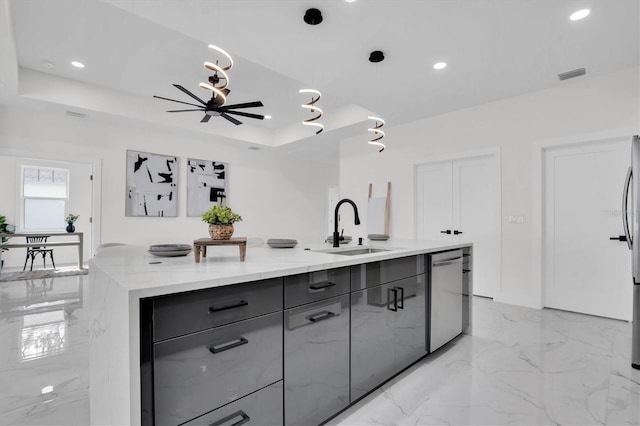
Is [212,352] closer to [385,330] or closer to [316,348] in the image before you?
[316,348]

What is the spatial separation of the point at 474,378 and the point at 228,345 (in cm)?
181

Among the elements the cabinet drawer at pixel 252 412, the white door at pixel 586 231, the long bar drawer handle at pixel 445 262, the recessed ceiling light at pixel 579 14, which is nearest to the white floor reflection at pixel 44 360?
the cabinet drawer at pixel 252 412

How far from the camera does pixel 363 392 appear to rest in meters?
1.76

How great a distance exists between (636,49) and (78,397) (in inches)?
210

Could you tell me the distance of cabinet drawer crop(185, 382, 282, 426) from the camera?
1.13 metres

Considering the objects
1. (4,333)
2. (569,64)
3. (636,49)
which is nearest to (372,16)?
(569,64)

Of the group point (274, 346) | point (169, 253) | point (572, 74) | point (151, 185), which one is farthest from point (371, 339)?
point (151, 185)

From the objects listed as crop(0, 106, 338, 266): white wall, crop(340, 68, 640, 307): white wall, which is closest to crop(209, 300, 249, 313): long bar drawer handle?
crop(0, 106, 338, 266): white wall

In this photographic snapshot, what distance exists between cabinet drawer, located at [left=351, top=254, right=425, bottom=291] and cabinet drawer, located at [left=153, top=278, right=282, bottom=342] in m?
0.56

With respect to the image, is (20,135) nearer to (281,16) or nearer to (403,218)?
(281,16)

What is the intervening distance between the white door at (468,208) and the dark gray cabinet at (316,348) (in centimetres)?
344

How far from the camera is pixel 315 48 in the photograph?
302 cm

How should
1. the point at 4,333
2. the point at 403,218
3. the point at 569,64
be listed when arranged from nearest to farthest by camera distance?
the point at 4,333
the point at 569,64
the point at 403,218

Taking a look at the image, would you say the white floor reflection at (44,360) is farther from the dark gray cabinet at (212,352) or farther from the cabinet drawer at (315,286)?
the cabinet drawer at (315,286)
